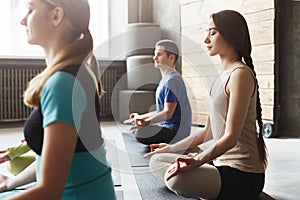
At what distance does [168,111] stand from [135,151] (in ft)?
1.70

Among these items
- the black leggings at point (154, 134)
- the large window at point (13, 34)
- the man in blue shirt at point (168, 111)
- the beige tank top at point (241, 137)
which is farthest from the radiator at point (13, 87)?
the beige tank top at point (241, 137)

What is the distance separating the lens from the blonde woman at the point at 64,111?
0.65 metres

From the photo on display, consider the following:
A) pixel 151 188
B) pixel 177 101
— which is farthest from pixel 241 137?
pixel 177 101

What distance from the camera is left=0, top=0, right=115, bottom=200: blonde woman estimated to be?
25.8 inches

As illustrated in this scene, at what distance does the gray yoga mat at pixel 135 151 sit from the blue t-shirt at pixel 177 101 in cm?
30

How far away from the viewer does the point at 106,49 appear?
17.7ft

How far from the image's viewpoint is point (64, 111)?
0.66m

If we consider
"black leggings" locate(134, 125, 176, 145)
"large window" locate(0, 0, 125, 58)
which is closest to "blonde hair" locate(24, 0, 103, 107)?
"black leggings" locate(134, 125, 176, 145)

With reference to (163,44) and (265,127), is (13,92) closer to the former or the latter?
(163,44)

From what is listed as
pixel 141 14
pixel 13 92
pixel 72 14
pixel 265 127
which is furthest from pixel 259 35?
pixel 72 14

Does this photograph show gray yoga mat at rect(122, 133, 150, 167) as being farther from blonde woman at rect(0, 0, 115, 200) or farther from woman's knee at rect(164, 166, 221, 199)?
blonde woman at rect(0, 0, 115, 200)

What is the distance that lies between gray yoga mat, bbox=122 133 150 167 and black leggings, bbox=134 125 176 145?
9cm

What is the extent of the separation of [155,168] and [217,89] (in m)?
0.53

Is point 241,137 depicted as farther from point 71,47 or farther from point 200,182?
point 71,47
